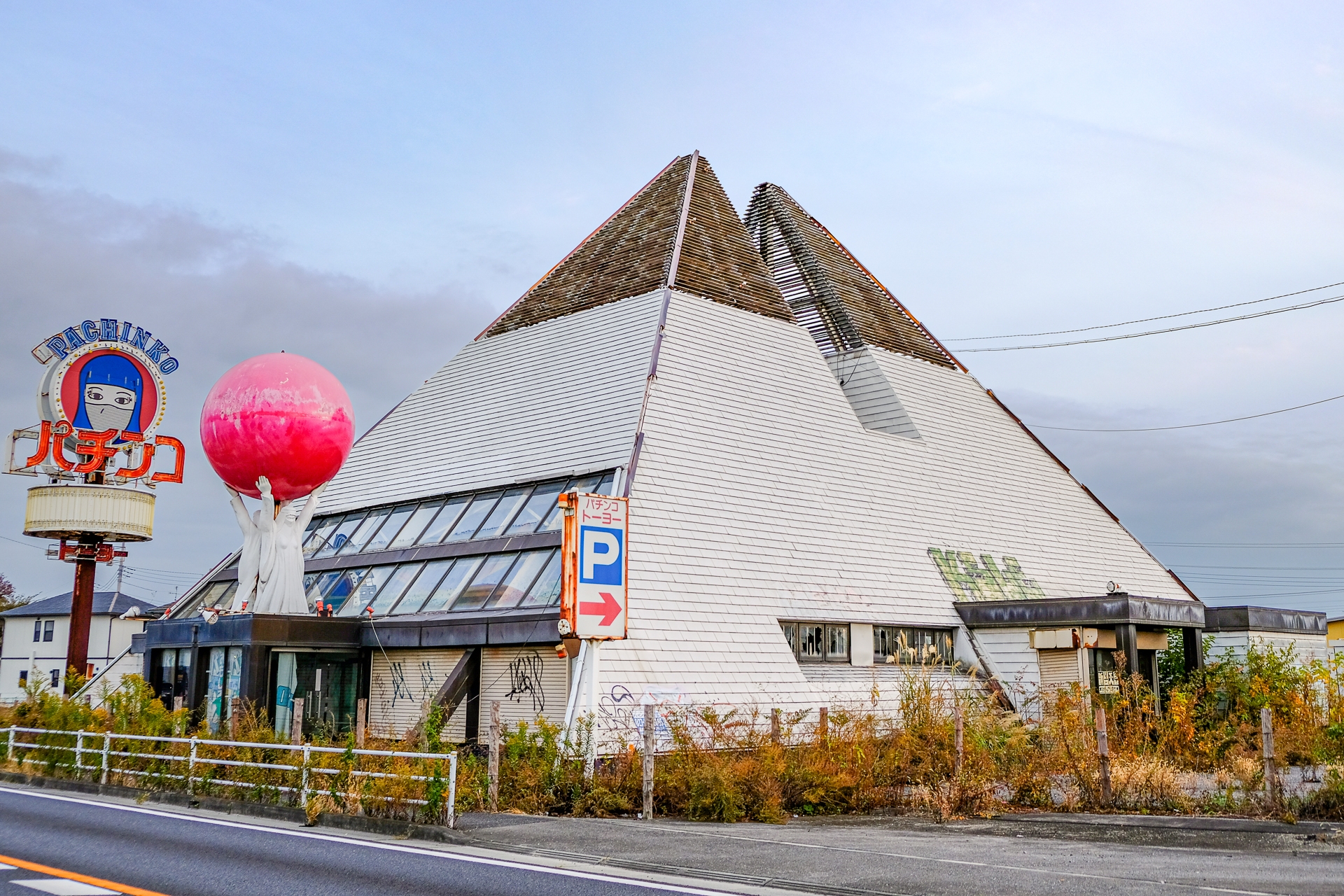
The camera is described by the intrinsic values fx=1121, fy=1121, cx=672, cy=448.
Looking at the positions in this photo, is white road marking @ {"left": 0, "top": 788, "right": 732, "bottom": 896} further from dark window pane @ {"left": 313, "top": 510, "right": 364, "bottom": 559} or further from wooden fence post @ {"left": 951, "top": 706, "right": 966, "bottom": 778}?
dark window pane @ {"left": 313, "top": 510, "right": 364, "bottom": 559}

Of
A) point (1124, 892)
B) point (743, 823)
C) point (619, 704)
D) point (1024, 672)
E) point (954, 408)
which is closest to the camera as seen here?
point (1124, 892)

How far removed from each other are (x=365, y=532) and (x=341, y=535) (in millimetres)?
969

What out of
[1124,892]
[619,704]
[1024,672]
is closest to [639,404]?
[619,704]

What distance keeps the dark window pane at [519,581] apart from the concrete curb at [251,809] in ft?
20.9

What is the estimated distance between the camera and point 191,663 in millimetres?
23797

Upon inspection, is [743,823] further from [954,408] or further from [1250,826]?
[954,408]

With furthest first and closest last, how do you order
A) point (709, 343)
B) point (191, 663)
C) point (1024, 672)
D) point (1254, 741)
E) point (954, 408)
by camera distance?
point (954, 408) → point (709, 343) → point (1024, 672) → point (191, 663) → point (1254, 741)

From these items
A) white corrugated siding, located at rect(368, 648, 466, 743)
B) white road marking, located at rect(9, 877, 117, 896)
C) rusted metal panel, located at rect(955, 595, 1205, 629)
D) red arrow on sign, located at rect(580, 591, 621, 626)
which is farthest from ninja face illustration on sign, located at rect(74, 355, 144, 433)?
white road marking, located at rect(9, 877, 117, 896)

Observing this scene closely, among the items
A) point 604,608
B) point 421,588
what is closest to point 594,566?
point 604,608

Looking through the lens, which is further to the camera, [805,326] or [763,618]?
[805,326]

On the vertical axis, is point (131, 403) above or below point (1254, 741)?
above

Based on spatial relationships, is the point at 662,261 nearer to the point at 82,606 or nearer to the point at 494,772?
the point at 494,772

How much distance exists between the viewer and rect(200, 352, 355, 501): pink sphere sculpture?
76.8ft

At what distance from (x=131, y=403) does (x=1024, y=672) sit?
3334 centimetres
